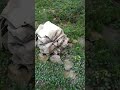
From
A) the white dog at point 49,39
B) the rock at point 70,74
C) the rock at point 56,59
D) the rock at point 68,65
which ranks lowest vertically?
the rock at point 70,74

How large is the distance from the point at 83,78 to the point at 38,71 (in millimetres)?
615

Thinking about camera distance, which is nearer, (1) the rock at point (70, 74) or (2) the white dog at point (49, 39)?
(1) the rock at point (70, 74)

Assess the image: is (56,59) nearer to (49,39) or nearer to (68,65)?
(68,65)

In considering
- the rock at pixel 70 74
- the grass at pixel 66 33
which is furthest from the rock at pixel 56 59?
the rock at pixel 70 74

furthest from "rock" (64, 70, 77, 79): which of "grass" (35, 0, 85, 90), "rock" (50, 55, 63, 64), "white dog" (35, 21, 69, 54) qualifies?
"white dog" (35, 21, 69, 54)

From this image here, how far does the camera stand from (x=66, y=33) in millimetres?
5676

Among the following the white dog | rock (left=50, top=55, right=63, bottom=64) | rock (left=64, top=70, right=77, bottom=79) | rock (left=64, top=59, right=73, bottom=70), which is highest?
the white dog

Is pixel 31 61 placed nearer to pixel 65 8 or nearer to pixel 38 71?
pixel 38 71

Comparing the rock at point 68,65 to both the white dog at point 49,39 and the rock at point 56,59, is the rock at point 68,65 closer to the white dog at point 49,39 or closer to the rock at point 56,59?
the rock at point 56,59

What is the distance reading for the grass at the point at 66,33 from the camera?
5.24 meters

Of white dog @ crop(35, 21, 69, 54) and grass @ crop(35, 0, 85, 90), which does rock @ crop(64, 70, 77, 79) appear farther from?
white dog @ crop(35, 21, 69, 54)

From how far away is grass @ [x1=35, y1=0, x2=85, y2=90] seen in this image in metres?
5.24

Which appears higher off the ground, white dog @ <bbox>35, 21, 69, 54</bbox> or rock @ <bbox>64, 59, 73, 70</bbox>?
white dog @ <bbox>35, 21, 69, 54</bbox>

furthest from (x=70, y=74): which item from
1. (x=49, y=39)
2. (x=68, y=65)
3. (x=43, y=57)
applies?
(x=49, y=39)
